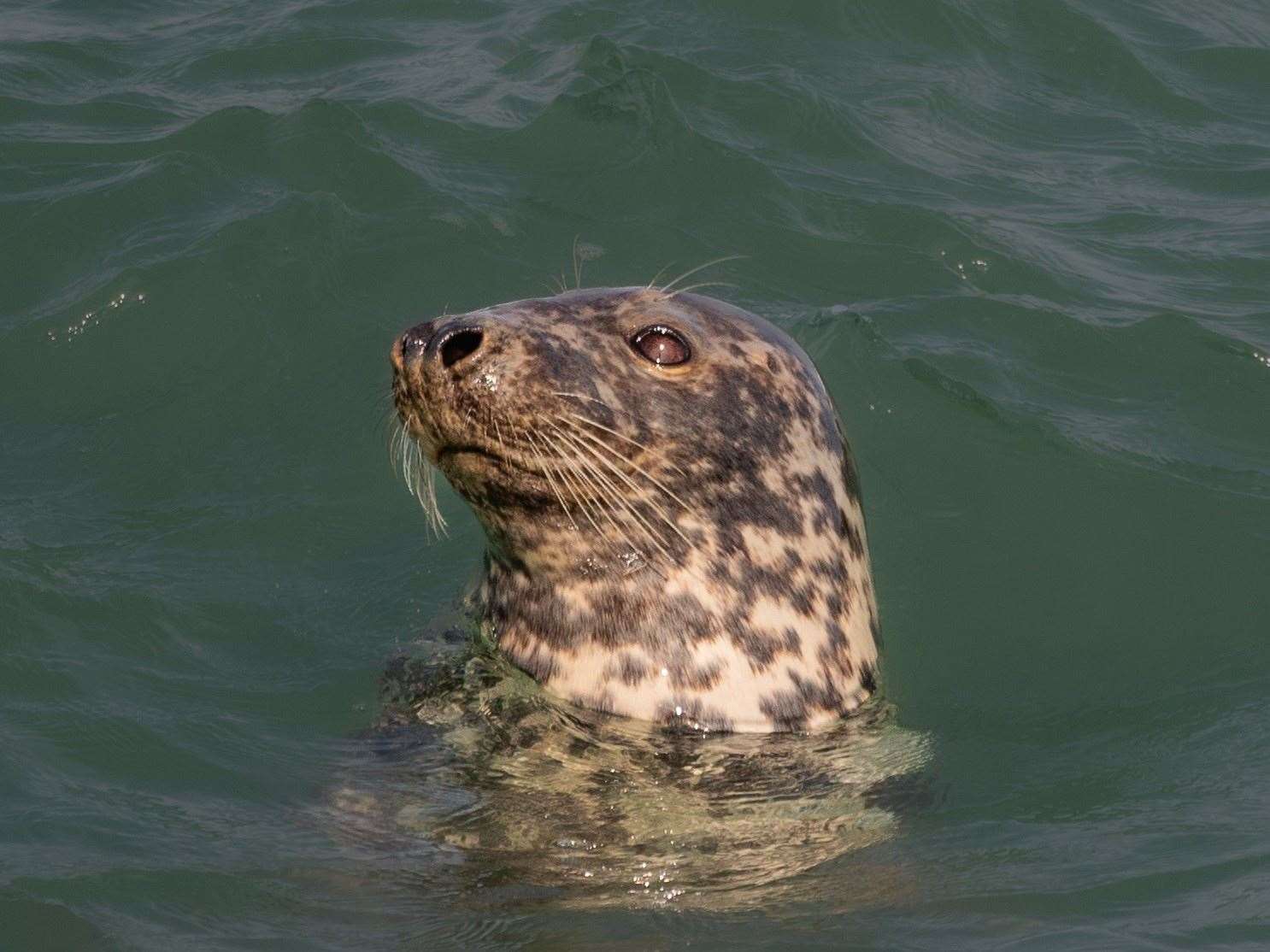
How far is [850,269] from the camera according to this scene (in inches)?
451

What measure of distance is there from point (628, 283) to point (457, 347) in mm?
4921

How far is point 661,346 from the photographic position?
647 cm

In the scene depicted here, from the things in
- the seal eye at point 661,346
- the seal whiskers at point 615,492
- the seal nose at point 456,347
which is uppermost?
the seal eye at point 661,346

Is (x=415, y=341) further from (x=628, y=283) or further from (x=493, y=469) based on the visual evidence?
(x=628, y=283)

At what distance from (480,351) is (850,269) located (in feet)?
19.2

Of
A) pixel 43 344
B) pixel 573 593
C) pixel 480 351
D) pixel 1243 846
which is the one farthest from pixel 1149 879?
pixel 43 344

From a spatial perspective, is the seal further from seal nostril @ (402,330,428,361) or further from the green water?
the green water

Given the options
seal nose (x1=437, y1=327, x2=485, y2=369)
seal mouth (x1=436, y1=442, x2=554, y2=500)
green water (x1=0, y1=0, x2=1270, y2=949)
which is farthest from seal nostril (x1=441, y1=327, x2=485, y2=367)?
green water (x1=0, y1=0, x2=1270, y2=949)

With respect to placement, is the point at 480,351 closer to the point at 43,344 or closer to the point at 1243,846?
the point at 1243,846

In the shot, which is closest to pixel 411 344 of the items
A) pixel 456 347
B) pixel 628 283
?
pixel 456 347

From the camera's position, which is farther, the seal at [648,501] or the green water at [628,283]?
the seal at [648,501]

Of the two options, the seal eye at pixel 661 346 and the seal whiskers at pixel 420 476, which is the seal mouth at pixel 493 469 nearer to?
the seal whiskers at pixel 420 476

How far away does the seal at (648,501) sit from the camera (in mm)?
5977

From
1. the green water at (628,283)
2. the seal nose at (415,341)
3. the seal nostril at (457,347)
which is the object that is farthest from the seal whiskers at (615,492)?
the green water at (628,283)
